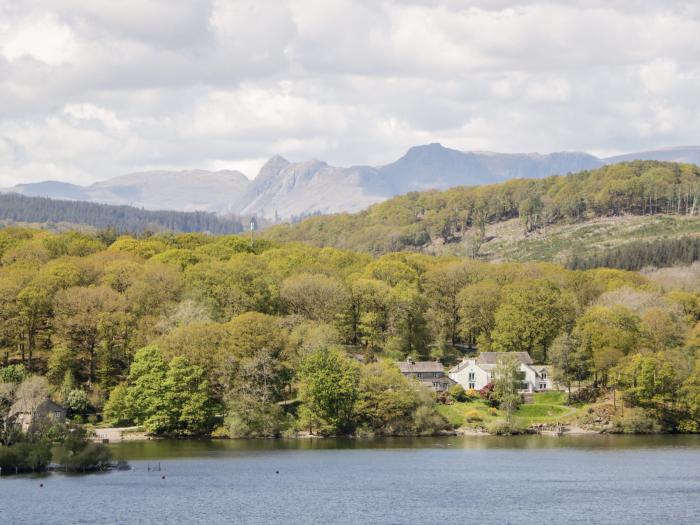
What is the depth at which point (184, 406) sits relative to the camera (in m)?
121

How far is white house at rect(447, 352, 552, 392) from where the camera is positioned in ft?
475

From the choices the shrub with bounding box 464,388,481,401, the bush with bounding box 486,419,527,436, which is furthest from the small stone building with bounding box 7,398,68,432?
the shrub with bounding box 464,388,481,401

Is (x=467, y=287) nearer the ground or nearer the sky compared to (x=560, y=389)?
nearer the sky

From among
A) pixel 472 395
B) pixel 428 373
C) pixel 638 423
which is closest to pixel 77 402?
pixel 428 373

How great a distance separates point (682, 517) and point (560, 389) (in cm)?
6834

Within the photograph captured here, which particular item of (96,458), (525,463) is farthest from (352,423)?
(96,458)

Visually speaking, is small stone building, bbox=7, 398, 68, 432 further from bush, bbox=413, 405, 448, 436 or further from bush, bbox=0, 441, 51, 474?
bush, bbox=413, 405, 448, 436

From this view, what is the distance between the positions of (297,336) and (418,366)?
17607 mm

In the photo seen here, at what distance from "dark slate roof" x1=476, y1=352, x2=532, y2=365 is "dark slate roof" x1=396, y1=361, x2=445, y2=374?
5.67m

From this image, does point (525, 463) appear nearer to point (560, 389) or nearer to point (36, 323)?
point (560, 389)

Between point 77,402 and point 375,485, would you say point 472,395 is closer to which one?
point 77,402

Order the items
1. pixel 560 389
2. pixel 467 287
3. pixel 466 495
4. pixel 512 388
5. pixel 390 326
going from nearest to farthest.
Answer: pixel 466 495 → pixel 512 388 → pixel 560 389 → pixel 390 326 → pixel 467 287

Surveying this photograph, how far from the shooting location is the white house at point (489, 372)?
475 ft

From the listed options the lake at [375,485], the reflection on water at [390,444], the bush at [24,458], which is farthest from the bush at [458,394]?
the bush at [24,458]
